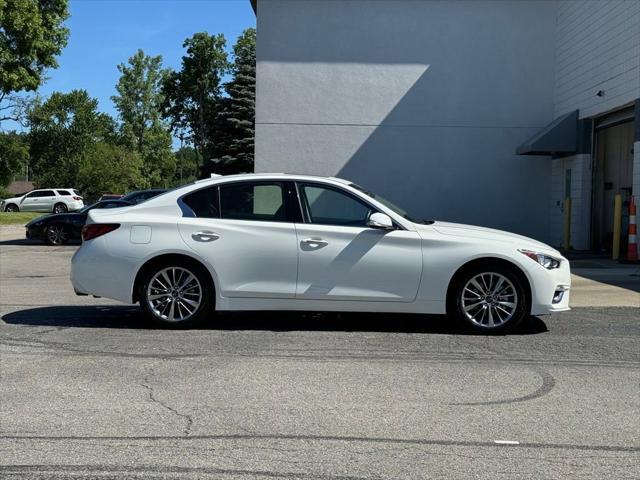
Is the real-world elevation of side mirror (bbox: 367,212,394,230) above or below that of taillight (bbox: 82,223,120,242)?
above

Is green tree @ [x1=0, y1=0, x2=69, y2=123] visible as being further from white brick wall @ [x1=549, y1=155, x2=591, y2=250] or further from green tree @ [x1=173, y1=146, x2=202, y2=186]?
green tree @ [x1=173, y1=146, x2=202, y2=186]

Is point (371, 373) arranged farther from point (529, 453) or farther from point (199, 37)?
point (199, 37)

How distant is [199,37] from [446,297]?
64551mm

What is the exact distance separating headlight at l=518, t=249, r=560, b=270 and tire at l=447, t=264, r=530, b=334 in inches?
9.5

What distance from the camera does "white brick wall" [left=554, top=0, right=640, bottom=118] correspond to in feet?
52.9

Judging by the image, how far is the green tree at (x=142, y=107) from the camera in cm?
8219

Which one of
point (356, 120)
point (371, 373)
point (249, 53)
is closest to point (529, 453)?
point (371, 373)

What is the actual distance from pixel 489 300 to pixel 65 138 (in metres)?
73.9

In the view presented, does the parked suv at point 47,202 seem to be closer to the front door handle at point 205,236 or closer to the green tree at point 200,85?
the green tree at point 200,85

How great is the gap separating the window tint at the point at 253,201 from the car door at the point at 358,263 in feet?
1.27

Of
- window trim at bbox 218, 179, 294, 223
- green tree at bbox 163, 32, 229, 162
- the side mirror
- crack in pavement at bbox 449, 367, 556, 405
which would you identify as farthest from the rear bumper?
green tree at bbox 163, 32, 229, 162

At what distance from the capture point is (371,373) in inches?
240

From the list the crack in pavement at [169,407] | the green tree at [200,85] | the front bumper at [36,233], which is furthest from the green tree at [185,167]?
the crack in pavement at [169,407]

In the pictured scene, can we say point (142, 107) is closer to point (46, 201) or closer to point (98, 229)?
point (46, 201)
